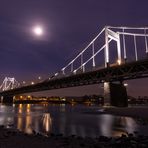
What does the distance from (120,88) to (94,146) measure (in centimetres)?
3546

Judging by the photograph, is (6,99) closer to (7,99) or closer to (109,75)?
(7,99)

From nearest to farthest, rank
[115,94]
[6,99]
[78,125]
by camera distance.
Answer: [78,125] < [115,94] < [6,99]

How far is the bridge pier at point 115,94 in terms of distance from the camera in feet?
136

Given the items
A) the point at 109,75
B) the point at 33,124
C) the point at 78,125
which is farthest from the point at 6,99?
the point at 78,125

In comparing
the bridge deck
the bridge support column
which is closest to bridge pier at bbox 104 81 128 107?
the bridge deck

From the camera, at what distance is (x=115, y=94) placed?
42594 mm

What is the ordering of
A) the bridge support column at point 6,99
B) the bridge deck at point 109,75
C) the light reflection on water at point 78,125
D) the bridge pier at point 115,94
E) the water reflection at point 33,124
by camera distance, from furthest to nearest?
the bridge support column at point 6,99, the bridge pier at point 115,94, the bridge deck at point 109,75, the water reflection at point 33,124, the light reflection on water at point 78,125

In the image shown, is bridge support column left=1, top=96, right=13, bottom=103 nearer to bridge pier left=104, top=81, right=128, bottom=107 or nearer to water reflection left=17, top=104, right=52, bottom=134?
bridge pier left=104, top=81, right=128, bottom=107

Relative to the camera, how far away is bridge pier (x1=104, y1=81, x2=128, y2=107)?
4156 cm

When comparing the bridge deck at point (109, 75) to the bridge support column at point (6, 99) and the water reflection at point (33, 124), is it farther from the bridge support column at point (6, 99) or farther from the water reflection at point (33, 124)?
the bridge support column at point (6, 99)

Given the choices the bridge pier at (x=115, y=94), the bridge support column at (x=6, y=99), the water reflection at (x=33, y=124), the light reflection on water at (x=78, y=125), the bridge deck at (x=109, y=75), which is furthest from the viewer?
the bridge support column at (x=6, y=99)

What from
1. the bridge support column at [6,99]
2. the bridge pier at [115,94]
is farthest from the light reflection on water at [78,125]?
the bridge support column at [6,99]

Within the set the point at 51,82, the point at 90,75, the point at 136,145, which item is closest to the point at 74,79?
the point at 90,75

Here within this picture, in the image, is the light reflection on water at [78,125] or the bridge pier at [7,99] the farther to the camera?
the bridge pier at [7,99]
